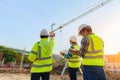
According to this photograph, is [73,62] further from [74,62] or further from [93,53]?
[93,53]

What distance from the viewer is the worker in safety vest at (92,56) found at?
4.12m

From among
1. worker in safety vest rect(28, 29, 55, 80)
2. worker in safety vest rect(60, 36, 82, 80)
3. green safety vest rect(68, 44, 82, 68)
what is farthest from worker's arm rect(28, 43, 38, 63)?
green safety vest rect(68, 44, 82, 68)

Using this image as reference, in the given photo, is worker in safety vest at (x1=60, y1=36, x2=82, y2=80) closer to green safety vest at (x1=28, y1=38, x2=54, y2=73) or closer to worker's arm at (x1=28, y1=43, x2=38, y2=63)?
green safety vest at (x1=28, y1=38, x2=54, y2=73)

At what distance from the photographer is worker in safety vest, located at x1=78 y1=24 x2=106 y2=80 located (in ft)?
13.5

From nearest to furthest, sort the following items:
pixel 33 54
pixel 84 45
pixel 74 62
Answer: pixel 84 45 < pixel 33 54 < pixel 74 62

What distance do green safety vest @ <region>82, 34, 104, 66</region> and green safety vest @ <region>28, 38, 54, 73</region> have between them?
1.38m

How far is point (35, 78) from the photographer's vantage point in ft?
17.2

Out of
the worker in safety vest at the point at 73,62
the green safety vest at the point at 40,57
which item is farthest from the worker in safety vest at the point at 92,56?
the worker in safety vest at the point at 73,62

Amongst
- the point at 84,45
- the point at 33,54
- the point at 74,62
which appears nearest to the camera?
the point at 84,45

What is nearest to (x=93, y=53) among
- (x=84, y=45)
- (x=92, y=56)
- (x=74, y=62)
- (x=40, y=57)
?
(x=92, y=56)

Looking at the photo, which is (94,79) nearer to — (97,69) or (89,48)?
(97,69)

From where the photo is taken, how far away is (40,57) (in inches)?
210

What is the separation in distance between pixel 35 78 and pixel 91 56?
168 centimetres

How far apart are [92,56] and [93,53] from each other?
0.06 meters
